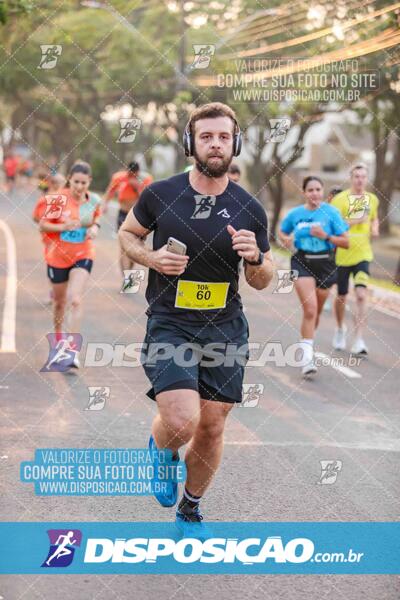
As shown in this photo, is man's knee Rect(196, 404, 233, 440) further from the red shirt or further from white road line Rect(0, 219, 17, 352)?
white road line Rect(0, 219, 17, 352)

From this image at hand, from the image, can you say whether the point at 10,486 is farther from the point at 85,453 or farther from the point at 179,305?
the point at 179,305

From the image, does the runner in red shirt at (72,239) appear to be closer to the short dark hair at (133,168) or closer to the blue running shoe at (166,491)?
the blue running shoe at (166,491)

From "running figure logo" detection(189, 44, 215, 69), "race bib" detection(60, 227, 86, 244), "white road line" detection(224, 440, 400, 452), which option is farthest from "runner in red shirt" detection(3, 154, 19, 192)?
"white road line" detection(224, 440, 400, 452)

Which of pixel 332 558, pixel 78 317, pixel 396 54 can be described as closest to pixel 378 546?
pixel 332 558

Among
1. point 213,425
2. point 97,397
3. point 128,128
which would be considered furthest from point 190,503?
point 128,128

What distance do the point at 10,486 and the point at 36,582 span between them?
142cm

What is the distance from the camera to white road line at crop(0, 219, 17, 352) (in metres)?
10.9

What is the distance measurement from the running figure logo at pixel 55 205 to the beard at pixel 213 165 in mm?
4968

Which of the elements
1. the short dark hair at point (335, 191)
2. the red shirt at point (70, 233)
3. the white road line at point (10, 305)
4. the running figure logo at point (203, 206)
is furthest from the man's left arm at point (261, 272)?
the short dark hair at point (335, 191)

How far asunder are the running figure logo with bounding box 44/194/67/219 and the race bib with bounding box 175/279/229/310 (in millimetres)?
4921

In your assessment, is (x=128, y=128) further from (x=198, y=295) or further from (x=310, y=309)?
(x=198, y=295)

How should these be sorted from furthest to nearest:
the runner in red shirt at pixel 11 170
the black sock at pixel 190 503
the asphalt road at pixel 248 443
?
the runner in red shirt at pixel 11 170, the black sock at pixel 190 503, the asphalt road at pixel 248 443

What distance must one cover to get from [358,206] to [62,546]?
22.8 ft

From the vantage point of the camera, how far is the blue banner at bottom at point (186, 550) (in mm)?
4895
